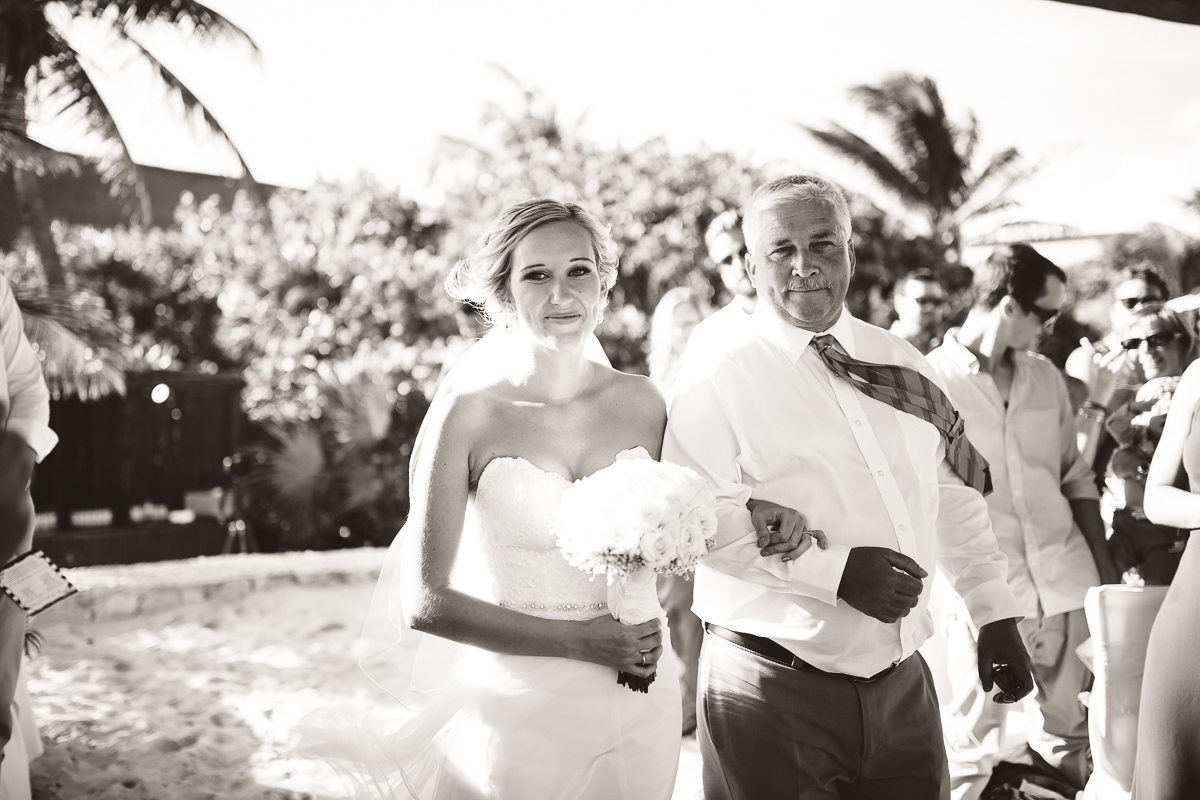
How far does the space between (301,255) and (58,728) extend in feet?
35.8

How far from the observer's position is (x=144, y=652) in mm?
7184

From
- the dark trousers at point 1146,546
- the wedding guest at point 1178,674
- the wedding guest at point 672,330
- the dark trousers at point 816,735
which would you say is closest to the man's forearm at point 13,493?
the dark trousers at point 816,735

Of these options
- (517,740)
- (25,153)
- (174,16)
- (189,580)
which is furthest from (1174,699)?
(174,16)

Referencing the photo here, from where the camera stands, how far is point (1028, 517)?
14.6ft

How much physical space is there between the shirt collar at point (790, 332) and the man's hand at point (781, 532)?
0.51 meters

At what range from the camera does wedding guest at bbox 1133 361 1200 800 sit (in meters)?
2.75

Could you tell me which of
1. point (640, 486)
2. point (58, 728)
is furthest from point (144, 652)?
point (640, 486)

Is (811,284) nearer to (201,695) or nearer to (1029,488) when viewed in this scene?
(1029,488)

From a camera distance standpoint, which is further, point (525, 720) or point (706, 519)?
point (525, 720)

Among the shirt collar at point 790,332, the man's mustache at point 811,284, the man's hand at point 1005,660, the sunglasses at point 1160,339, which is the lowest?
the man's hand at point 1005,660

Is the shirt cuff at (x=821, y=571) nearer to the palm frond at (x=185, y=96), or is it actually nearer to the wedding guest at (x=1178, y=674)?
the wedding guest at (x=1178, y=674)

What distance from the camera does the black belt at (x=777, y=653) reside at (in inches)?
104

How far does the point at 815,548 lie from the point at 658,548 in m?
0.44

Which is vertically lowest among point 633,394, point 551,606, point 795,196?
point 551,606
